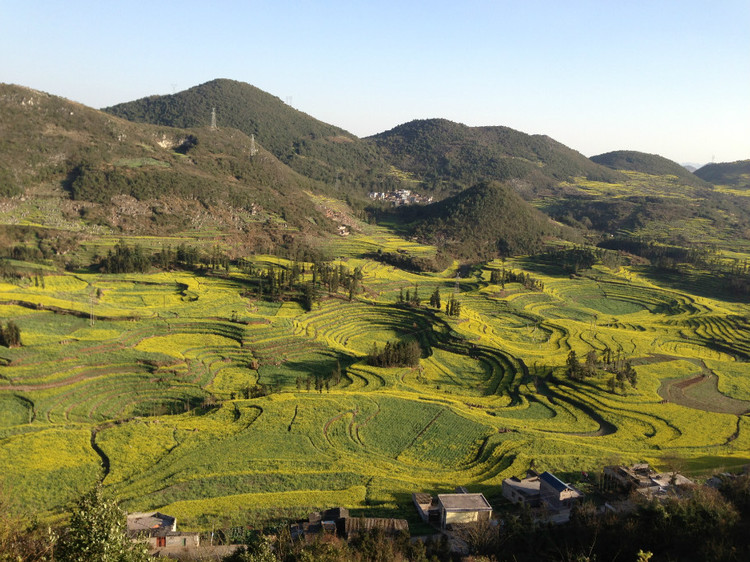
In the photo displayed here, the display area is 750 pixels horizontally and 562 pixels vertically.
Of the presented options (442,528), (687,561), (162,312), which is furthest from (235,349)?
(687,561)

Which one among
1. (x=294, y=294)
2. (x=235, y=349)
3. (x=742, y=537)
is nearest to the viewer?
(x=742, y=537)

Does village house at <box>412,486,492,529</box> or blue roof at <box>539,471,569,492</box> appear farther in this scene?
blue roof at <box>539,471,569,492</box>

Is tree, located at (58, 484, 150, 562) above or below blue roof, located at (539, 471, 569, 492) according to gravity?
above

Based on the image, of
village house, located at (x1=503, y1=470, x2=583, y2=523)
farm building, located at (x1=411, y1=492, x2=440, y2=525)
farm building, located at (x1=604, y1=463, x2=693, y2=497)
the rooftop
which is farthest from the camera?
farm building, located at (x1=604, y1=463, x2=693, y2=497)

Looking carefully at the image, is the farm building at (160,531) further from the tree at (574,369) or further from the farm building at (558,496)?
the tree at (574,369)

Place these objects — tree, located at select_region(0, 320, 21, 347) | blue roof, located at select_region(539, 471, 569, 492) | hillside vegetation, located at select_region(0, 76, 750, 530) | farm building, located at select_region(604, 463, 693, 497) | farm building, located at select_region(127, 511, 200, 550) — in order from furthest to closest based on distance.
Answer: tree, located at select_region(0, 320, 21, 347), hillside vegetation, located at select_region(0, 76, 750, 530), farm building, located at select_region(604, 463, 693, 497), blue roof, located at select_region(539, 471, 569, 492), farm building, located at select_region(127, 511, 200, 550)

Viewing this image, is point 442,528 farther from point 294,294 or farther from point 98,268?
point 98,268

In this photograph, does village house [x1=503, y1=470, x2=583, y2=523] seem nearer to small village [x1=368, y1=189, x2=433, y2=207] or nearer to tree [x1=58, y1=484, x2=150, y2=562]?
tree [x1=58, y1=484, x2=150, y2=562]

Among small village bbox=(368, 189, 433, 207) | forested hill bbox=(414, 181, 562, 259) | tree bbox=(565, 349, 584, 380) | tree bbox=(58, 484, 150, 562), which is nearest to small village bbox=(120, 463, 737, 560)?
tree bbox=(58, 484, 150, 562)

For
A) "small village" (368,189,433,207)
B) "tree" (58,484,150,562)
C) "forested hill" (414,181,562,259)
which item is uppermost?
"small village" (368,189,433,207)
